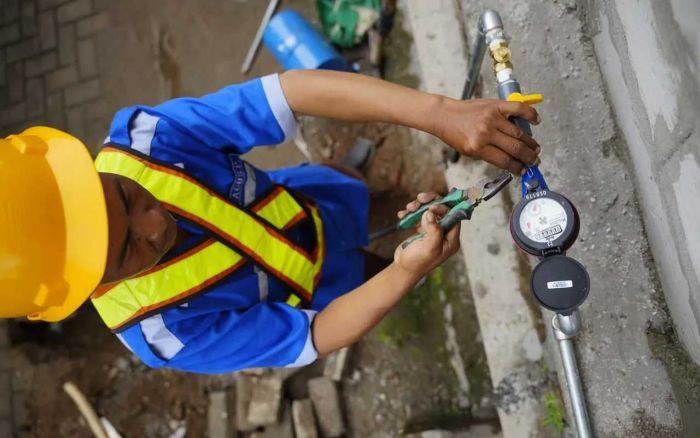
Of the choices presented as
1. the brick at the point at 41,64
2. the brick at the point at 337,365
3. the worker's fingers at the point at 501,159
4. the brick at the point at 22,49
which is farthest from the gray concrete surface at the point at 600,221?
the brick at the point at 22,49

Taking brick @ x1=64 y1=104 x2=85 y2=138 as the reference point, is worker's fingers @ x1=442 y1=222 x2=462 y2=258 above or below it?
below

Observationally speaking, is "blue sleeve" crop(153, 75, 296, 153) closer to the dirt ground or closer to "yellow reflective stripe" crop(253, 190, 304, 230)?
"yellow reflective stripe" crop(253, 190, 304, 230)

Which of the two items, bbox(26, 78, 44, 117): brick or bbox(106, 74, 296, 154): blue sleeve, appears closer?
bbox(106, 74, 296, 154): blue sleeve

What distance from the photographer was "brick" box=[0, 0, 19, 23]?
413cm

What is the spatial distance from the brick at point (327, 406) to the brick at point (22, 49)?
3167 mm

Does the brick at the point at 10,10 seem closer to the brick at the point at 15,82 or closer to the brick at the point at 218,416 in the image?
the brick at the point at 15,82

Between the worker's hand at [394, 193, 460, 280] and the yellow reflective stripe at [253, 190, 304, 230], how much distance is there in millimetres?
678

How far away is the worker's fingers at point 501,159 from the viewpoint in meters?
1.33

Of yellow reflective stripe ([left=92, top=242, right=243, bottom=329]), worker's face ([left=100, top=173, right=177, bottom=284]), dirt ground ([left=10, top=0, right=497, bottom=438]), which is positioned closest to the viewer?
worker's face ([left=100, top=173, right=177, bottom=284])

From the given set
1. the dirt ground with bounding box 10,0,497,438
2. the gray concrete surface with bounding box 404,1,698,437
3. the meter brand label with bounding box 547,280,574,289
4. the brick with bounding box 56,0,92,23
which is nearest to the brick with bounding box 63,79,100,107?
the dirt ground with bounding box 10,0,497,438

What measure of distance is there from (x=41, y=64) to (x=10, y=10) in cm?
58

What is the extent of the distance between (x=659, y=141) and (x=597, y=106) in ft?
1.43

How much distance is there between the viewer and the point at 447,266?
2.82 meters

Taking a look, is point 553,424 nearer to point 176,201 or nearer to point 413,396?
point 413,396
